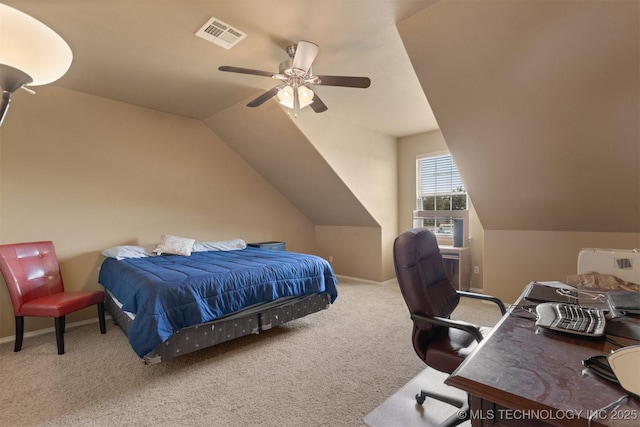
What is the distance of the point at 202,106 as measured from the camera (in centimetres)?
391

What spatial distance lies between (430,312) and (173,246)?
10.9 feet

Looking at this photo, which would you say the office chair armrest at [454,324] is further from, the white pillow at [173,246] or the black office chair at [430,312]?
the white pillow at [173,246]

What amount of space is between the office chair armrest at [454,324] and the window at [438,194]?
3.42 m

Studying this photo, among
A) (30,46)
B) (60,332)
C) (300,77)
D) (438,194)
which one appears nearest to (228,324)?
(60,332)

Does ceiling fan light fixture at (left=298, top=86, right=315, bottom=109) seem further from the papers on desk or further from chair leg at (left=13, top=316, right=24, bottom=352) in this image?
chair leg at (left=13, top=316, right=24, bottom=352)

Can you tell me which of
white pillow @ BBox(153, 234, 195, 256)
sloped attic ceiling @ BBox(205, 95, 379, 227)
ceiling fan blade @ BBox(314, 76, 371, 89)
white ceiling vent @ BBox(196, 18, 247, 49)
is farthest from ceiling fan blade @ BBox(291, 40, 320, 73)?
white pillow @ BBox(153, 234, 195, 256)

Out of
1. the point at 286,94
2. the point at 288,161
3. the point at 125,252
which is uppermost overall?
the point at 286,94

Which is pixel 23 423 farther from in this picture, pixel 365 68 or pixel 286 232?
pixel 286 232

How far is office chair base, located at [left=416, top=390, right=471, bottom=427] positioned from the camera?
1594 millimetres

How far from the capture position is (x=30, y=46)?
735 mm

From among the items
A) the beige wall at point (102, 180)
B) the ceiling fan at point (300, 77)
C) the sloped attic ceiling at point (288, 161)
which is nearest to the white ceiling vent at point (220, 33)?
the ceiling fan at point (300, 77)

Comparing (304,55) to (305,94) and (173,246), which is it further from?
(173,246)

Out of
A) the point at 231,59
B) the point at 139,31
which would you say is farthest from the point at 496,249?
the point at 139,31

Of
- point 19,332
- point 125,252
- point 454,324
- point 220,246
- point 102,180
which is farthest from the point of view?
point 220,246
